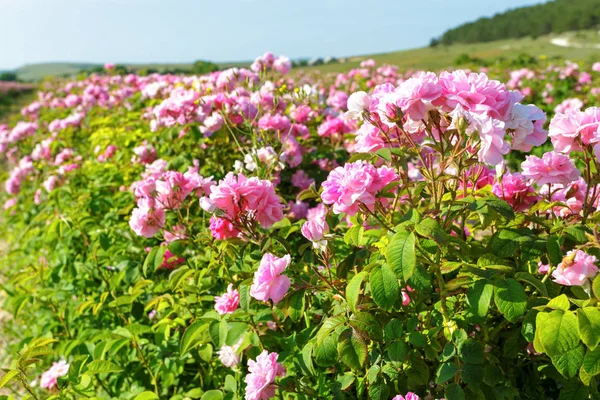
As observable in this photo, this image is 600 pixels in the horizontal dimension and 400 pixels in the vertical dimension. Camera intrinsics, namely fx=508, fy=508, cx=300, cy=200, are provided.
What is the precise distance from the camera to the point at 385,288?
1060mm

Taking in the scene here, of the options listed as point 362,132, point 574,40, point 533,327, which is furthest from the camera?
point 574,40

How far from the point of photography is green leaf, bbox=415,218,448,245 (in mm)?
1034

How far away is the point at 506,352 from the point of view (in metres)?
1.21

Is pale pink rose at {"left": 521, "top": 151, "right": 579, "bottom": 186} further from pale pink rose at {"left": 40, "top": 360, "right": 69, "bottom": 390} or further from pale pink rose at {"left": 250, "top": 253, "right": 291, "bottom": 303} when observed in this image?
pale pink rose at {"left": 40, "top": 360, "right": 69, "bottom": 390}

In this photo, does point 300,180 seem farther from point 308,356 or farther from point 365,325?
point 365,325

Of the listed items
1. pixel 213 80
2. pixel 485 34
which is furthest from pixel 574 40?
pixel 213 80

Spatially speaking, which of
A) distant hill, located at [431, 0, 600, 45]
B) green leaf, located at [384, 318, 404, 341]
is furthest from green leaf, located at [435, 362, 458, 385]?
distant hill, located at [431, 0, 600, 45]

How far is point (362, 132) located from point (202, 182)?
0.57m

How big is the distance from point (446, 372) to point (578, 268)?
355mm

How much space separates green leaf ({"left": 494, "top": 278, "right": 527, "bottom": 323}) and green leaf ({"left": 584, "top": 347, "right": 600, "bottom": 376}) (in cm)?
13

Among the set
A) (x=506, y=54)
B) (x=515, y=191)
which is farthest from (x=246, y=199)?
(x=506, y=54)

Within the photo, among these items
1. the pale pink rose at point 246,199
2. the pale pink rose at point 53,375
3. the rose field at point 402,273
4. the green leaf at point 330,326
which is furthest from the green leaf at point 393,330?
the pale pink rose at point 53,375

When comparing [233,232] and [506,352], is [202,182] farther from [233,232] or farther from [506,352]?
[506,352]

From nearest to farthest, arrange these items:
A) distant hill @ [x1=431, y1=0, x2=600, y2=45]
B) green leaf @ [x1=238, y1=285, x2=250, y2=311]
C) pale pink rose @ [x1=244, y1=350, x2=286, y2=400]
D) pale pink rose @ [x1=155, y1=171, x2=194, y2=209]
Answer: pale pink rose @ [x1=244, y1=350, x2=286, y2=400] < green leaf @ [x1=238, y1=285, x2=250, y2=311] < pale pink rose @ [x1=155, y1=171, x2=194, y2=209] < distant hill @ [x1=431, y1=0, x2=600, y2=45]
